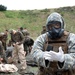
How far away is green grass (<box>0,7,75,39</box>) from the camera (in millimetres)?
54500

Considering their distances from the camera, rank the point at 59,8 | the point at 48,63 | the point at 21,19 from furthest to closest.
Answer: the point at 59,8 < the point at 21,19 < the point at 48,63

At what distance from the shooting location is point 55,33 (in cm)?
560

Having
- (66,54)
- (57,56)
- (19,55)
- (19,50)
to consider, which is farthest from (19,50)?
(57,56)

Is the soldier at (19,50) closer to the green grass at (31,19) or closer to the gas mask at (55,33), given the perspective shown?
the gas mask at (55,33)

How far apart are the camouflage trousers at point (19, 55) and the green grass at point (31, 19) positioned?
3642cm

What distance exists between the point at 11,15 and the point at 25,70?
157ft

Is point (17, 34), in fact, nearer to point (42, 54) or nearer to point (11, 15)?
point (42, 54)

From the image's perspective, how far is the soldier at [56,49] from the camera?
5.41 metres

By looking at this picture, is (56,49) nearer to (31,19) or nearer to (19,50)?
(19,50)

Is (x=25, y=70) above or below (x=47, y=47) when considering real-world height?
below

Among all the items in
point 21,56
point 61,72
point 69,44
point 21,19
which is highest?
point 69,44

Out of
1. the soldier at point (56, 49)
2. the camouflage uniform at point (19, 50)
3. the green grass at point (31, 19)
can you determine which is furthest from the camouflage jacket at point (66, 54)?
the green grass at point (31, 19)

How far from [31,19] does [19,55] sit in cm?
4558

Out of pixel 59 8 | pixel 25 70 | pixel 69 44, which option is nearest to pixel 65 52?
pixel 69 44
